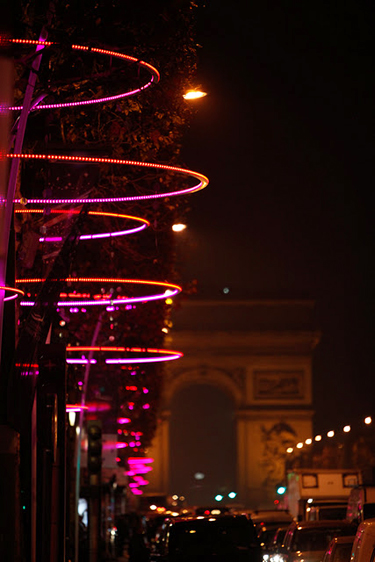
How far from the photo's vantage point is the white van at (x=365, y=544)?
10.5m

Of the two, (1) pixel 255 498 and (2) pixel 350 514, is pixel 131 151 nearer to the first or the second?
(2) pixel 350 514

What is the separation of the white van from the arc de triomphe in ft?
269

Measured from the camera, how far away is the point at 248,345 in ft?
325

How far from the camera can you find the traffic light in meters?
25.2

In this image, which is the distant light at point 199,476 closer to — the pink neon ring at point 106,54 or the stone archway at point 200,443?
the stone archway at point 200,443

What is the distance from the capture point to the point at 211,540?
63.5ft

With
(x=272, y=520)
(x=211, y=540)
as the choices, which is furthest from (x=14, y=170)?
(x=272, y=520)

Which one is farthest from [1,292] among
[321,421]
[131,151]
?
[321,421]

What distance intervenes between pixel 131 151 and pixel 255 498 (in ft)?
275

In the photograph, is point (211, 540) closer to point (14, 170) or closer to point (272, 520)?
point (14, 170)

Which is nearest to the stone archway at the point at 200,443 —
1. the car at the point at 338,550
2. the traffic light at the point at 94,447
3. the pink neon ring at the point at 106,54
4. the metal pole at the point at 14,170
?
the traffic light at the point at 94,447

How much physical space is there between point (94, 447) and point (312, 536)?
434 centimetres

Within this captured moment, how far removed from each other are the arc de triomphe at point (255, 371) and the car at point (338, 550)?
76.2 metres

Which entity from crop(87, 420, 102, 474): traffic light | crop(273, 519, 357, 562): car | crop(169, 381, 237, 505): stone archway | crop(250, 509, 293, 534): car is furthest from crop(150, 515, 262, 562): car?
crop(169, 381, 237, 505): stone archway
